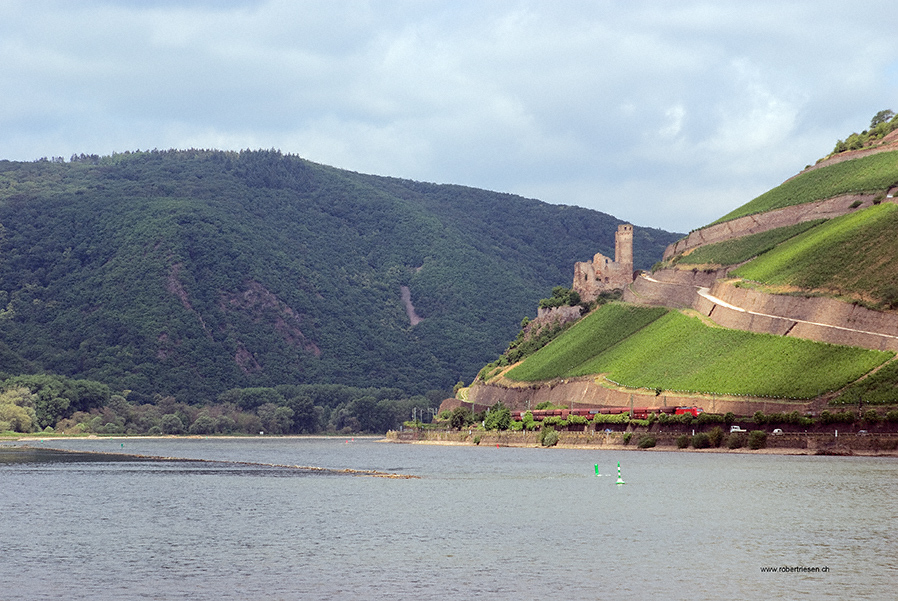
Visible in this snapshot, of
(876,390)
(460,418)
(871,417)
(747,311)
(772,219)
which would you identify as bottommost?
(460,418)

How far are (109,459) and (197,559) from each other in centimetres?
9357

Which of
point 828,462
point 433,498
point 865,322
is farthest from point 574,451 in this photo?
point 433,498

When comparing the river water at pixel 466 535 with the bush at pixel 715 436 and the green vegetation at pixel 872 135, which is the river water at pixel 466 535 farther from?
the green vegetation at pixel 872 135

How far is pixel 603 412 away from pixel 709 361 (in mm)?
15870

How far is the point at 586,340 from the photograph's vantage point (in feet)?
584

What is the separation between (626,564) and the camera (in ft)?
145

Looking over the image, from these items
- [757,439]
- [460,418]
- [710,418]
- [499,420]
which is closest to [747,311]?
[710,418]

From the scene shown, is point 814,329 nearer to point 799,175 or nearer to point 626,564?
point 799,175

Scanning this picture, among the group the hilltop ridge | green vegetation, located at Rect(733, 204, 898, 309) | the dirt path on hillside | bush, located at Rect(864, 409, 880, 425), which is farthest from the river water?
green vegetation, located at Rect(733, 204, 898, 309)

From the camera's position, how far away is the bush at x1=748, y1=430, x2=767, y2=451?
10894 cm

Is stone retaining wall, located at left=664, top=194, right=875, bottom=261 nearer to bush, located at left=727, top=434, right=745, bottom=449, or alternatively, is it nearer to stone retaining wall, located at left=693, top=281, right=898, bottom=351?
stone retaining wall, located at left=693, top=281, right=898, bottom=351

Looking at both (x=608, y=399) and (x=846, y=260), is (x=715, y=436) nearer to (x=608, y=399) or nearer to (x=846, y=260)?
(x=846, y=260)

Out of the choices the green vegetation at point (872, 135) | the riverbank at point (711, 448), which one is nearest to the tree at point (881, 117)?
the green vegetation at point (872, 135)

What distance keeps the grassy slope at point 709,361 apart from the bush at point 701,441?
6.41 metres
